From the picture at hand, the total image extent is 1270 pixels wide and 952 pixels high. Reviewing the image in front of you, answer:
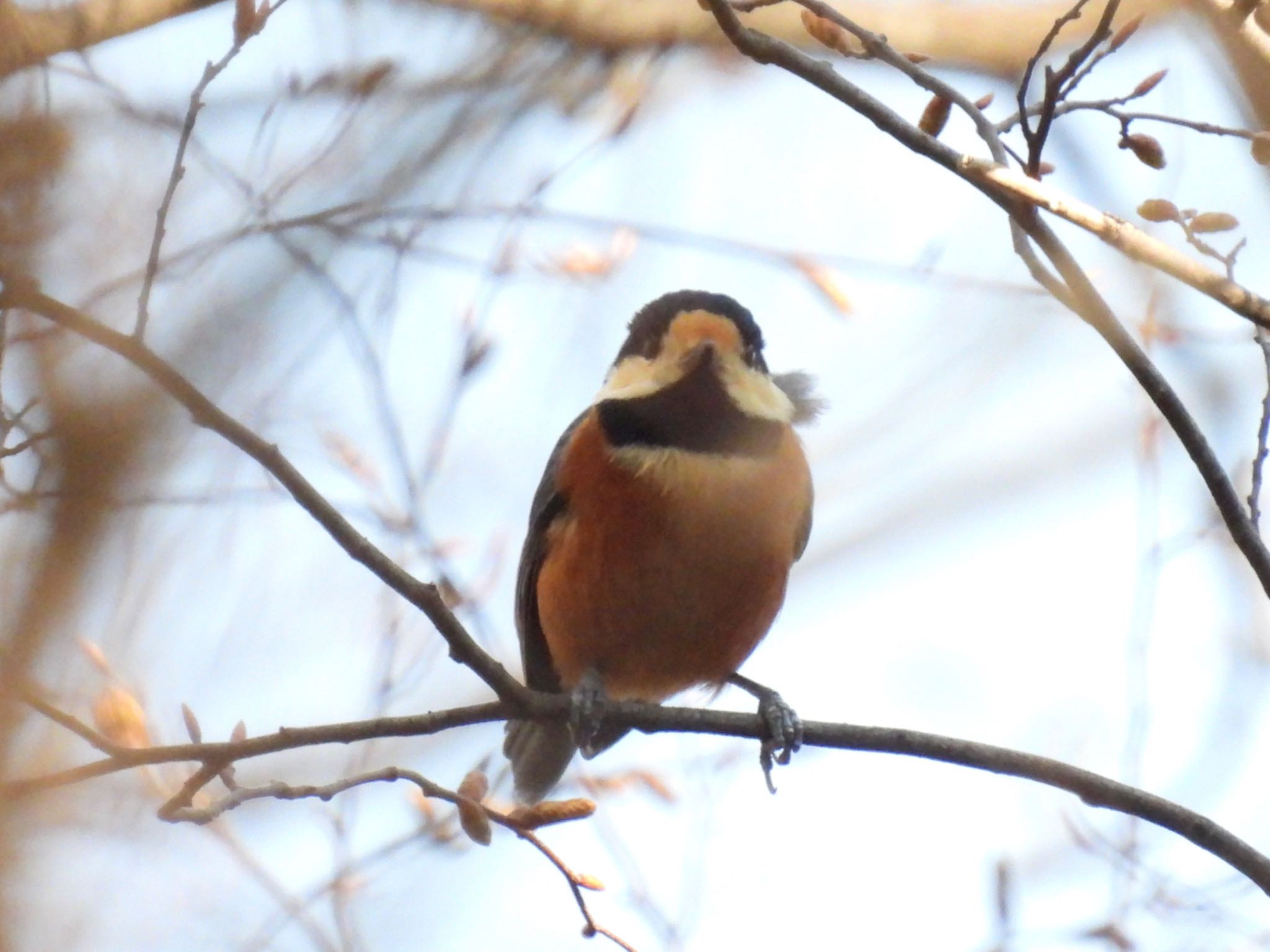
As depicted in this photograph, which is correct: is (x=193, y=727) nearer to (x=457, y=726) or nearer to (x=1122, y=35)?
(x=457, y=726)

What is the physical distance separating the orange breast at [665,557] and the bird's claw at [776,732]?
32cm

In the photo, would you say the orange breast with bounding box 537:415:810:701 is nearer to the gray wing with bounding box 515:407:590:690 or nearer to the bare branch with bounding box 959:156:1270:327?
the gray wing with bounding box 515:407:590:690

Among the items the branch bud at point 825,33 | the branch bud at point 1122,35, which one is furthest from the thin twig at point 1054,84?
the branch bud at point 825,33

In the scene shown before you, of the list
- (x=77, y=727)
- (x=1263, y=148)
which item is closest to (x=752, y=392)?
(x=1263, y=148)

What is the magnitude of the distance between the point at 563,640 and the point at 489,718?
1.33 metres

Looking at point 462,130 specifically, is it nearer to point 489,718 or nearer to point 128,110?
point 128,110

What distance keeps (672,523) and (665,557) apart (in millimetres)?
111

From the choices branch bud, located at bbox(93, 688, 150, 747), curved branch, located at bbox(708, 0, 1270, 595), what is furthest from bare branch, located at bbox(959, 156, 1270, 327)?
branch bud, located at bbox(93, 688, 150, 747)

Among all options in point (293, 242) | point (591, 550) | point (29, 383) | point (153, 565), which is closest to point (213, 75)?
point (293, 242)

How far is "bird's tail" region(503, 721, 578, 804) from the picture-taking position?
5.88 m

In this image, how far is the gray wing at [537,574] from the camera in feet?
17.6

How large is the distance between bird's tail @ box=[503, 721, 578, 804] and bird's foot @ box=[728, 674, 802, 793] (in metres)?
1.00

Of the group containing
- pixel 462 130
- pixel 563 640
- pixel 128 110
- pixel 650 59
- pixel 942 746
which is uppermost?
pixel 650 59

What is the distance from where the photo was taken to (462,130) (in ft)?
14.4
